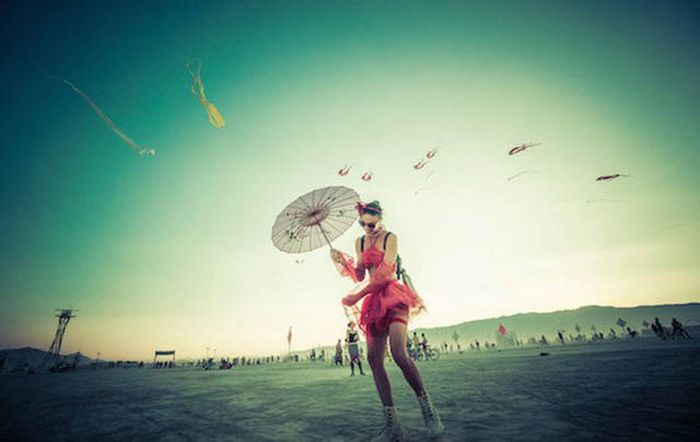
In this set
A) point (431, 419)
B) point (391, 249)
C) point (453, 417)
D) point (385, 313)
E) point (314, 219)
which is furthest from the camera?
point (314, 219)

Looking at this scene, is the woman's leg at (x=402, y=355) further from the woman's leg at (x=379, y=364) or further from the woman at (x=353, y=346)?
the woman at (x=353, y=346)

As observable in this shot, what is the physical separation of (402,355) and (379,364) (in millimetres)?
347

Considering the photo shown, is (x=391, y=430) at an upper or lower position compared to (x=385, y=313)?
lower

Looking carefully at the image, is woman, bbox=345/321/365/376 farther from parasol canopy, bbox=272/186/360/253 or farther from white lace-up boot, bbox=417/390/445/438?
white lace-up boot, bbox=417/390/445/438

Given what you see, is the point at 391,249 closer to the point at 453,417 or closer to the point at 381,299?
the point at 381,299

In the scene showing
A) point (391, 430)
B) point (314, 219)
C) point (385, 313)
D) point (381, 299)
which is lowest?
point (391, 430)

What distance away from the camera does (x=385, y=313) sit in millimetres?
2932

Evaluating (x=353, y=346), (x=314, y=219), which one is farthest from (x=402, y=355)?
(x=353, y=346)

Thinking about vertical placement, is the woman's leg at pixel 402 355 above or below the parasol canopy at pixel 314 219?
below

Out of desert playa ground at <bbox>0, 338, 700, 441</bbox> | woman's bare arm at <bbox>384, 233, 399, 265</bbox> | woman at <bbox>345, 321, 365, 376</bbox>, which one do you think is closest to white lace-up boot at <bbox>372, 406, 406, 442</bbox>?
desert playa ground at <bbox>0, 338, 700, 441</bbox>

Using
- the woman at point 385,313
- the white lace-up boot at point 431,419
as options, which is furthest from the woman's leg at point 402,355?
the white lace-up boot at point 431,419

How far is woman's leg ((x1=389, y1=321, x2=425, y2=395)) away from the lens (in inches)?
108

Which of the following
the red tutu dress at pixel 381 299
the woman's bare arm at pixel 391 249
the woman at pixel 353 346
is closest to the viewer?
the red tutu dress at pixel 381 299

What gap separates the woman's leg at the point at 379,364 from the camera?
8.95 ft
